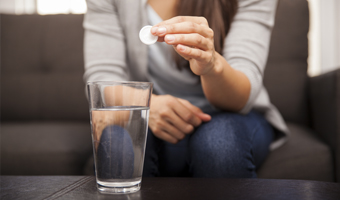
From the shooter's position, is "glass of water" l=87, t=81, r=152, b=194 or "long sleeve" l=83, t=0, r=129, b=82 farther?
"long sleeve" l=83, t=0, r=129, b=82

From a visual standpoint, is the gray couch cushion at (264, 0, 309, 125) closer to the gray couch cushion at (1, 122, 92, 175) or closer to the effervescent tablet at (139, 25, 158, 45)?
the gray couch cushion at (1, 122, 92, 175)

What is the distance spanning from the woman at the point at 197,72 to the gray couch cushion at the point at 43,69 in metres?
0.46

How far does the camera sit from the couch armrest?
76 cm

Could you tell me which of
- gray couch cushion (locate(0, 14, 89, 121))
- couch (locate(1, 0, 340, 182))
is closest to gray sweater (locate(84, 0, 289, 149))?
couch (locate(1, 0, 340, 182))

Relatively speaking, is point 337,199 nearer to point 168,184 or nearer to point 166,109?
point 168,184

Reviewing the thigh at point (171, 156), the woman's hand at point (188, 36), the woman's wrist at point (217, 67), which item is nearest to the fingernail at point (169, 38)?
the woman's hand at point (188, 36)

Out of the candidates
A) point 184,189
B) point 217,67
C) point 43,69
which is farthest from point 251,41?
point 43,69

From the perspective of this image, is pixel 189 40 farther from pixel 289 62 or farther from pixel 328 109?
pixel 289 62

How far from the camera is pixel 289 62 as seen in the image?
1.15m

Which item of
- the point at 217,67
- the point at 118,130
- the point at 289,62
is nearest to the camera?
the point at 118,130

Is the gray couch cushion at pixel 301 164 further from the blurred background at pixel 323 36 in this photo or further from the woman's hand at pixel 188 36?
the blurred background at pixel 323 36

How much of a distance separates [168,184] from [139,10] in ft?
1.81

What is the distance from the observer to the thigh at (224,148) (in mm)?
564

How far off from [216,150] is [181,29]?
0.85 ft
